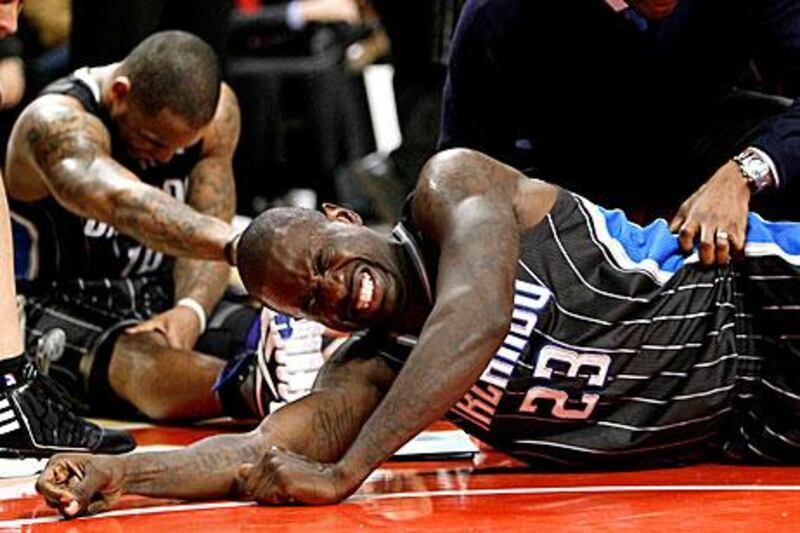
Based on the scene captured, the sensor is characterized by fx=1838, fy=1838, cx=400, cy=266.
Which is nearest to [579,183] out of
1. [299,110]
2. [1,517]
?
[1,517]

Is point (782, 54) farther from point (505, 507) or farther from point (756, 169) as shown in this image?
point (505, 507)

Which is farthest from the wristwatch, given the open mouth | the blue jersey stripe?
the open mouth

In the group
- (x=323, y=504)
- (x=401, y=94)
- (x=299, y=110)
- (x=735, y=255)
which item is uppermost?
(x=735, y=255)

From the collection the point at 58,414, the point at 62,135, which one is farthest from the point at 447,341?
the point at 62,135

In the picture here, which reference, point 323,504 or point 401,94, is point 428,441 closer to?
point 323,504

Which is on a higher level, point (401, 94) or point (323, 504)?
point (323, 504)

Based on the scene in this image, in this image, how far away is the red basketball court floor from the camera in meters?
3.17

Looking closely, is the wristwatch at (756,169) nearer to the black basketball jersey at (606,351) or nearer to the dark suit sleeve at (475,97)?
the black basketball jersey at (606,351)

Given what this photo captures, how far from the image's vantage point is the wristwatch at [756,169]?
391cm

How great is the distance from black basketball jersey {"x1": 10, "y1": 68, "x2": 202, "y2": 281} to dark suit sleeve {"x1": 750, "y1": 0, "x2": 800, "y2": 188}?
168cm

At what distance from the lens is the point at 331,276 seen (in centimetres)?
337

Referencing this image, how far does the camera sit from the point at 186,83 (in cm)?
474

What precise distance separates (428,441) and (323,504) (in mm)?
1011

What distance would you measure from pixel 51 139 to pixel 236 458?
5.28 ft
